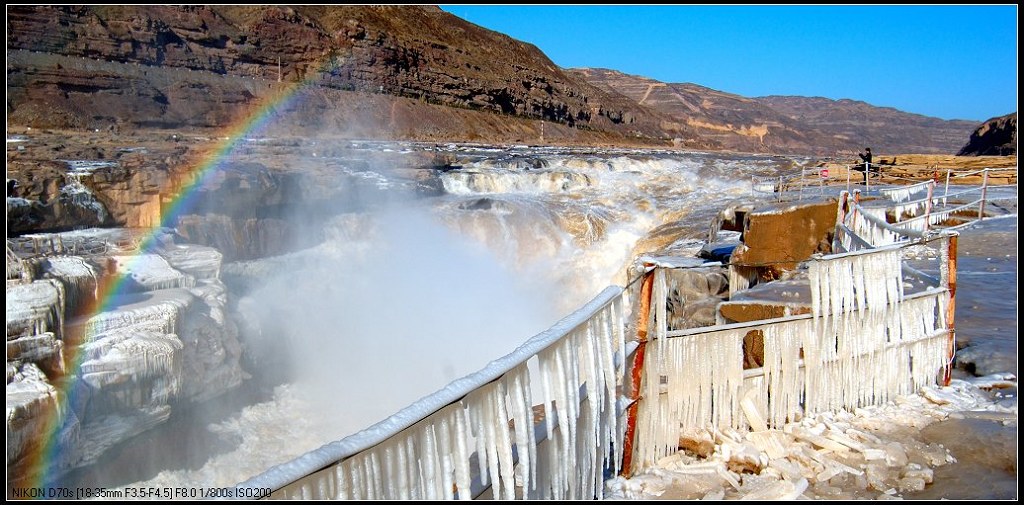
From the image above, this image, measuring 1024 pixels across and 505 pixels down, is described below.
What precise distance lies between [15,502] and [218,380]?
333 centimetres

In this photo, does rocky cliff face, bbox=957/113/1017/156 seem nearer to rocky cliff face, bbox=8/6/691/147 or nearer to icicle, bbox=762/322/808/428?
rocky cliff face, bbox=8/6/691/147

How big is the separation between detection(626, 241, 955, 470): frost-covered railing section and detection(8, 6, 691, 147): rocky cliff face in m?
39.0

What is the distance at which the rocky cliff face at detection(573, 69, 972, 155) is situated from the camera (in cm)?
10638

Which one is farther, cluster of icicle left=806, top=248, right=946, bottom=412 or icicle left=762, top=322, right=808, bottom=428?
cluster of icicle left=806, top=248, right=946, bottom=412

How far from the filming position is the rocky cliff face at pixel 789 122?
349ft

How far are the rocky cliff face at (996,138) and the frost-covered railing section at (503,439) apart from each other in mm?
42798

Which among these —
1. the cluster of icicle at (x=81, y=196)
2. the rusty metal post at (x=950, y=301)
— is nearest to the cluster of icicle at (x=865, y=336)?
the rusty metal post at (x=950, y=301)

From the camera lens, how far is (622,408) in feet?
12.0

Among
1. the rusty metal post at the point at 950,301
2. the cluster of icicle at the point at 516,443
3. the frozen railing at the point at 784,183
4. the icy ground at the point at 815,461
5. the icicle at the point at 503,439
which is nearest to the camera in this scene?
the cluster of icicle at the point at 516,443

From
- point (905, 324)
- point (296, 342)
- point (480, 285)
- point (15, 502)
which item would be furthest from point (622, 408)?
point (480, 285)

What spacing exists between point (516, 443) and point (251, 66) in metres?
56.0

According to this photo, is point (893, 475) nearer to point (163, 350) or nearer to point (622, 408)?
point (622, 408)

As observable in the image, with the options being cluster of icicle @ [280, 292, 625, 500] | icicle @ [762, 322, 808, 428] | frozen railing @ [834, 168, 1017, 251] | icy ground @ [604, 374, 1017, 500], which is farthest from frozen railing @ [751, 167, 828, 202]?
cluster of icicle @ [280, 292, 625, 500]

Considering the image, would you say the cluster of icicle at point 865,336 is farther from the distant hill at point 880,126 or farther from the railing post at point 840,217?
the distant hill at point 880,126
